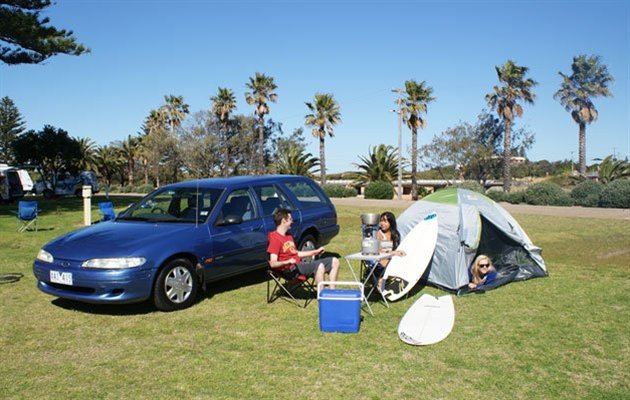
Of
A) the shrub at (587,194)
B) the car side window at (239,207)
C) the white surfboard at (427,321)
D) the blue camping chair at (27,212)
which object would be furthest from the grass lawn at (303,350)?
the shrub at (587,194)

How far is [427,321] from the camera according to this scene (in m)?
5.51

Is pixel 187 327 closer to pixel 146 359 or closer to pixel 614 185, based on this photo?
pixel 146 359

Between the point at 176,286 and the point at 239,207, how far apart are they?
1.48m

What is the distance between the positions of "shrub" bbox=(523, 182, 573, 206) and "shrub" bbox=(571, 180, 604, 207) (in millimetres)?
352

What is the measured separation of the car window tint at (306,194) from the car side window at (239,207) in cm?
101

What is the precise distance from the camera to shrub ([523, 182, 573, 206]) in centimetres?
2478

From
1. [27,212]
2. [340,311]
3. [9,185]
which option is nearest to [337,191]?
[9,185]

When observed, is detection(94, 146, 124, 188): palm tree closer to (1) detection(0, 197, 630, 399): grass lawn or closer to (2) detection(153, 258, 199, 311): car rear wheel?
(1) detection(0, 197, 630, 399): grass lawn

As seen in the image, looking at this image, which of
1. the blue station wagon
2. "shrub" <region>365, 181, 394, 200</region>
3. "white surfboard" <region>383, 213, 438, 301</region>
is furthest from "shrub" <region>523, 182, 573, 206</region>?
the blue station wagon

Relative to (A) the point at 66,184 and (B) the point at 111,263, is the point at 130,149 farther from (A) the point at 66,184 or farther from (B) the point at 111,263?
(B) the point at 111,263

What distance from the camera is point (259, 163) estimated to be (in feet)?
163

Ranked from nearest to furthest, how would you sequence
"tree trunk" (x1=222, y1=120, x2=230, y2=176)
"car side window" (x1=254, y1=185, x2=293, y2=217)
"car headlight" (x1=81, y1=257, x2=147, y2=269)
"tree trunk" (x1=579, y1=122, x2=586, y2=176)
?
"car headlight" (x1=81, y1=257, x2=147, y2=269)
"car side window" (x1=254, y1=185, x2=293, y2=217)
"tree trunk" (x1=579, y1=122, x2=586, y2=176)
"tree trunk" (x1=222, y1=120, x2=230, y2=176)

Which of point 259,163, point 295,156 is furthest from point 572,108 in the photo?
point 259,163

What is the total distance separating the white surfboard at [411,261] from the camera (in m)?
6.68
